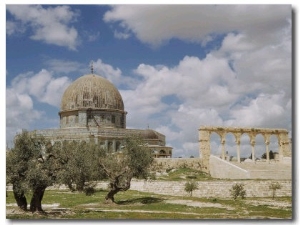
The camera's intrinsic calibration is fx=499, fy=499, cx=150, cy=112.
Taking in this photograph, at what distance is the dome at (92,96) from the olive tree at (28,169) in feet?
76.1

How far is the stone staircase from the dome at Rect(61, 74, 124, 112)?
1114cm

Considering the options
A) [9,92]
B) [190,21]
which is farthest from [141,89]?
[9,92]

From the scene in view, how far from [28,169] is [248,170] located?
14.4 meters

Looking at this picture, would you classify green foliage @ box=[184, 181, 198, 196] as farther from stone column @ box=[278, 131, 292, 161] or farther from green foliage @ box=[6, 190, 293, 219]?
stone column @ box=[278, 131, 292, 161]

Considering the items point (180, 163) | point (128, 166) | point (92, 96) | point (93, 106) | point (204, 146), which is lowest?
point (180, 163)

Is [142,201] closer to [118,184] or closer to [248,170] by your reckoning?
[118,184]

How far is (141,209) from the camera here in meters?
17.7

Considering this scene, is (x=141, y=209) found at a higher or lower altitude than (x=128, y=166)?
lower

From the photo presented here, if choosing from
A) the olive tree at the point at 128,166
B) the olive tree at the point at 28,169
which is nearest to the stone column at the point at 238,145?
the olive tree at the point at 128,166

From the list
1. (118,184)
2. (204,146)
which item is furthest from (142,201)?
(204,146)

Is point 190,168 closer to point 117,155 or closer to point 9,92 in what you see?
point 117,155

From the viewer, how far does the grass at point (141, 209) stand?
14.9m

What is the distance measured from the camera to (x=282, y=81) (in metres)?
15.4

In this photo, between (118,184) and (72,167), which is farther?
(118,184)
